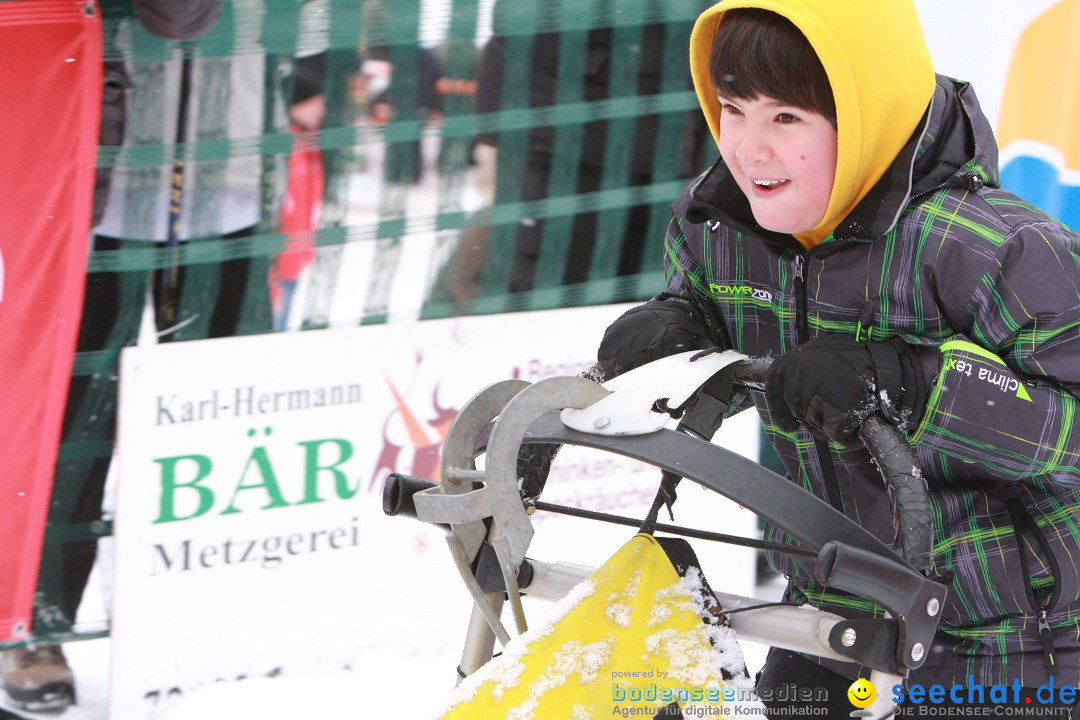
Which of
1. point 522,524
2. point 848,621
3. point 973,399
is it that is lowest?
point 848,621

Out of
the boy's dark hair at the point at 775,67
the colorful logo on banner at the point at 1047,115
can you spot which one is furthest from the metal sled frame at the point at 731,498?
the colorful logo on banner at the point at 1047,115

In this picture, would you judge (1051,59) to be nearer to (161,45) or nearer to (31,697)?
(161,45)

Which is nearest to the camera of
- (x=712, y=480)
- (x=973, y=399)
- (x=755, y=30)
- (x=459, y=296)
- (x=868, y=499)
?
(x=712, y=480)

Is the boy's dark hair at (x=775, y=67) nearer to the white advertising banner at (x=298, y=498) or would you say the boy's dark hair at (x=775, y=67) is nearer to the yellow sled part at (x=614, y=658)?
the yellow sled part at (x=614, y=658)

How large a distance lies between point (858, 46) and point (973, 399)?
451 mm

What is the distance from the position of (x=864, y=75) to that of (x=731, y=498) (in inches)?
22.5

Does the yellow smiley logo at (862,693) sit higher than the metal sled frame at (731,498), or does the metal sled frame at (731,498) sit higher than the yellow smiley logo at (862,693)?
the metal sled frame at (731,498)

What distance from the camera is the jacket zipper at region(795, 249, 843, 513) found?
1652mm

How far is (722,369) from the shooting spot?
5.18 feet

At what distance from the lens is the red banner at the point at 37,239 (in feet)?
8.93

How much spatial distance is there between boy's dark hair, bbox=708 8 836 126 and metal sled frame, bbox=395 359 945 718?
43 cm

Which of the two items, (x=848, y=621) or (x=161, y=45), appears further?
(x=161, y=45)

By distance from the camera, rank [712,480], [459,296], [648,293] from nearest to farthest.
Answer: [712,480]
[459,296]
[648,293]

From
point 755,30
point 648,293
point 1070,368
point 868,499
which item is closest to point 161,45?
point 648,293
